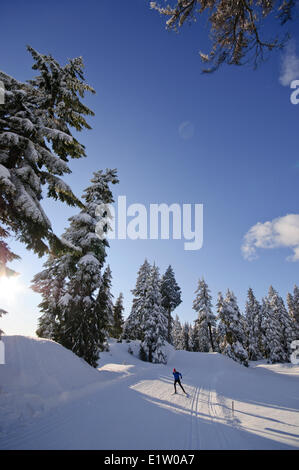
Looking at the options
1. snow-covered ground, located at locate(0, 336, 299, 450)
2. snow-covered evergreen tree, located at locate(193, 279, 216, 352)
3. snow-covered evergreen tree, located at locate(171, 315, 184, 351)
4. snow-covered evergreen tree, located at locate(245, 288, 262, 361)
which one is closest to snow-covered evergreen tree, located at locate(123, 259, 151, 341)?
snow-covered evergreen tree, located at locate(193, 279, 216, 352)

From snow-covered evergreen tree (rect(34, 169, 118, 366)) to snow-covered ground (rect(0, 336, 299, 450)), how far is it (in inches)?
69.5

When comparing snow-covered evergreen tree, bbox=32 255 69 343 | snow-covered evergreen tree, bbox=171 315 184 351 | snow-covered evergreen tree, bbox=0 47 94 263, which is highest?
snow-covered evergreen tree, bbox=0 47 94 263

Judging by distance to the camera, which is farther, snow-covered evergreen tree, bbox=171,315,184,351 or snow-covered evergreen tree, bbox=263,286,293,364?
snow-covered evergreen tree, bbox=171,315,184,351

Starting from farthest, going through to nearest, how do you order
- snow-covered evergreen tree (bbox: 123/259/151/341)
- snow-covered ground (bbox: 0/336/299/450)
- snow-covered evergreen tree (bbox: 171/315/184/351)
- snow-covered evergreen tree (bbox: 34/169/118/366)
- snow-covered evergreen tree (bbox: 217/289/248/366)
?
snow-covered evergreen tree (bbox: 171/315/184/351) → snow-covered evergreen tree (bbox: 123/259/151/341) → snow-covered evergreen tree (bbox: 217/289/248/366) → snow-covered evergreen tree (bbox: 34/169/118/366) → snow-covered ground (bbox: 0/336/299/450)

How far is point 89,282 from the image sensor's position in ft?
47.4

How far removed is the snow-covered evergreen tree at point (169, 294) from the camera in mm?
38344

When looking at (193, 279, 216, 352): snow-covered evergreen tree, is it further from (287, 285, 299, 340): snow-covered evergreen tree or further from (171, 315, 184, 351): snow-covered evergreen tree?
(171, 315, 184, 351): snow-covered evergreen tree

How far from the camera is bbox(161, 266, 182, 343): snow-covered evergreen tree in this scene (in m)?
38.3

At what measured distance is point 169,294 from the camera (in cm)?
3881

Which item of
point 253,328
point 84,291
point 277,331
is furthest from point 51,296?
point 253,328

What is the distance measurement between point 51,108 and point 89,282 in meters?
10.6

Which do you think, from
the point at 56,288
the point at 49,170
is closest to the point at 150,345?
the point at 56,288

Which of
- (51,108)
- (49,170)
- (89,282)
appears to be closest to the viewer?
(49,170)

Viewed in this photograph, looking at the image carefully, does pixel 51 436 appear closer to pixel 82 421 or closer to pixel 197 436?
pixel 82 421
